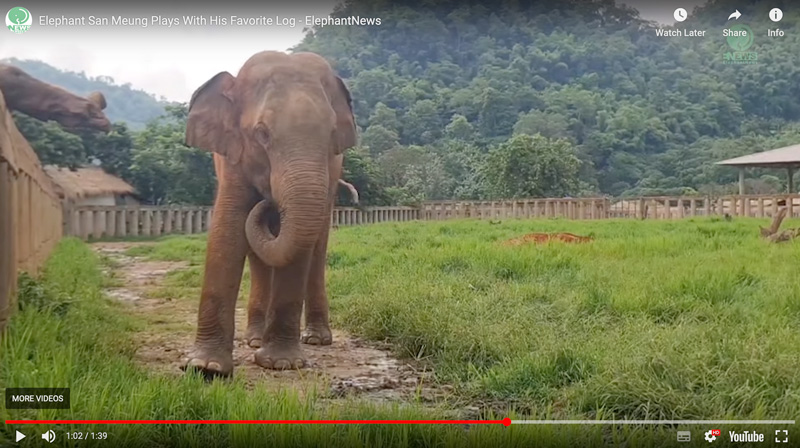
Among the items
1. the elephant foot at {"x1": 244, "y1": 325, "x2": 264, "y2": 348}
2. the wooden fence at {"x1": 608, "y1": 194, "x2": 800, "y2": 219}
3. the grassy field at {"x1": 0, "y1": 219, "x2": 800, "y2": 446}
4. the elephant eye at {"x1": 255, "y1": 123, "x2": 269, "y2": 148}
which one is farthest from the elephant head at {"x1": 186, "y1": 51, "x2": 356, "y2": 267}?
the wooden fence at {"x1": 608, "y1": 194, "x2": 800, "y2": 219}

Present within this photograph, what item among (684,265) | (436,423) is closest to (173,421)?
(436,423)

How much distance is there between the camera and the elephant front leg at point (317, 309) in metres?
3.01

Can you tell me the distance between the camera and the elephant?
221cm

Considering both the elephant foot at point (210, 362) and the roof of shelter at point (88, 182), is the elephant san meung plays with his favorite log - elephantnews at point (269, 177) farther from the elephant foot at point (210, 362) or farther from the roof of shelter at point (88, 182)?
the roof of shelter at point (88, 182)

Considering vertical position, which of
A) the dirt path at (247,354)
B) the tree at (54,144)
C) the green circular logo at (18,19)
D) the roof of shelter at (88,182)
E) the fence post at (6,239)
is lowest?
the dirt path at (247,354)

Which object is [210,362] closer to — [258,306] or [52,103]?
[258,306]

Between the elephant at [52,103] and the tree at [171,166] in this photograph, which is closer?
the elephant at [52,103]

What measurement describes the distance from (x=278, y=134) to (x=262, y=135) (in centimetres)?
7

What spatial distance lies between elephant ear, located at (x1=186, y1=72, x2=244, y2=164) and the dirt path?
511 millimetres

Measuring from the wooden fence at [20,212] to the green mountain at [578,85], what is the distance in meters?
0.94

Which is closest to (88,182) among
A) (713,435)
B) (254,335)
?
(254,335)

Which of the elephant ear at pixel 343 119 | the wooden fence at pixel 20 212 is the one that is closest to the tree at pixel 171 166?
the wooden fence at pixel 20 212

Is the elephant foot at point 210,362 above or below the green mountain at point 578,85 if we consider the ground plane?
below
